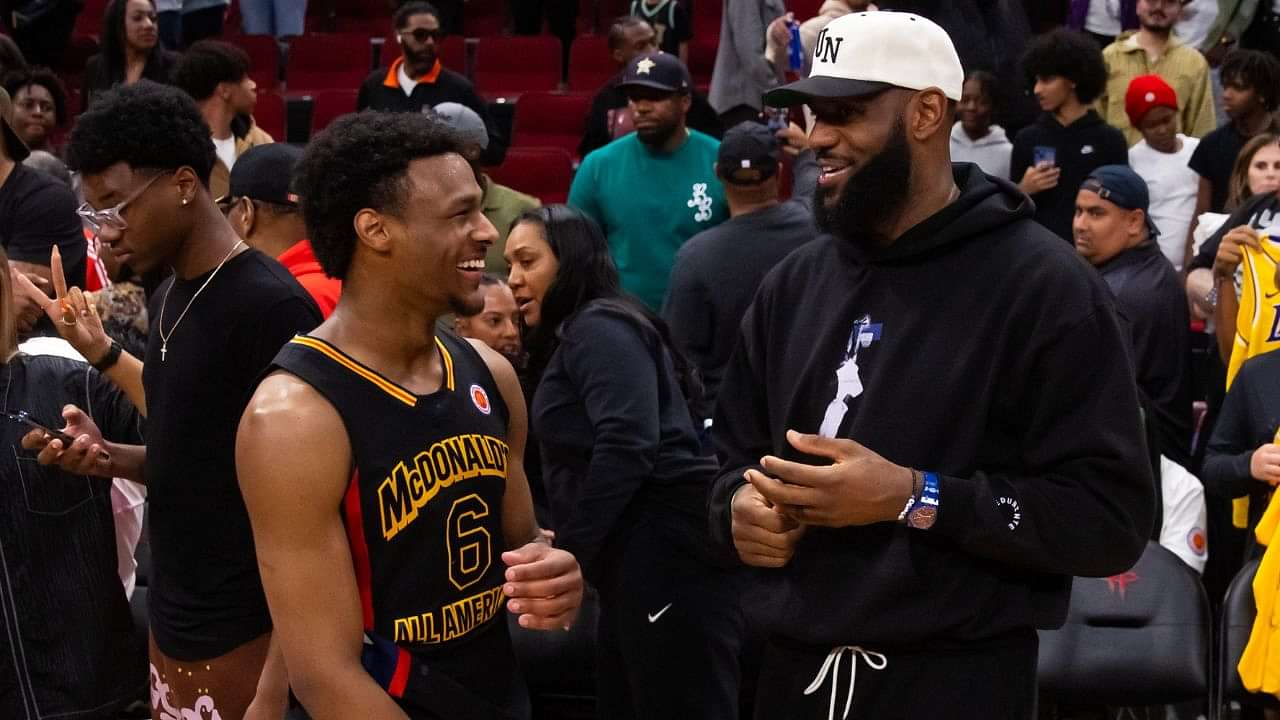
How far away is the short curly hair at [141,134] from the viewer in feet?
11.2

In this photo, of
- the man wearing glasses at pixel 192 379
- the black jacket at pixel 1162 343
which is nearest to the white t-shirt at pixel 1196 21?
the black jacket at pixel 1162 343

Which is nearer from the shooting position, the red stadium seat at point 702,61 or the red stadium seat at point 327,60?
the red stadium seat at point 702,61

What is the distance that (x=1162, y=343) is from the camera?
5.83 meters

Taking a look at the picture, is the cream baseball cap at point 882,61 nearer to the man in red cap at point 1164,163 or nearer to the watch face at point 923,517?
the watch face at point 923,517

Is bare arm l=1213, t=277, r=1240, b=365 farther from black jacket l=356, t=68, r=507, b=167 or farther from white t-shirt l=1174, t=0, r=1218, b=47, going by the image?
white t-shirt l=1174, t=0, r=1218, b=47

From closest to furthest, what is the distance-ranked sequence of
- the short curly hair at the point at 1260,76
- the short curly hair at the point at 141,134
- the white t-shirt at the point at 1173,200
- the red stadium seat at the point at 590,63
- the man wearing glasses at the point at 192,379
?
the man wearing glasses at the point at 192,379
the short curly hair at the point at 141,134
the short curly hair at the point at 1260,76
the white t-shirt at the point at 1173,200
the red stadium seat at the point at 590,63

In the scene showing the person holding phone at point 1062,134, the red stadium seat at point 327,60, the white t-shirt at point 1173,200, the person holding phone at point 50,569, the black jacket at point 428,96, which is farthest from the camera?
the red stadium seat at point 327,60

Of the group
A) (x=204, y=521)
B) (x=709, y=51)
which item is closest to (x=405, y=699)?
(x=204, y=521)

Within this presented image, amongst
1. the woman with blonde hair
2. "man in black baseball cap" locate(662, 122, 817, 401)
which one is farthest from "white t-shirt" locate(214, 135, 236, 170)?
the woman with blonde hair

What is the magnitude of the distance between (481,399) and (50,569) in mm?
1547

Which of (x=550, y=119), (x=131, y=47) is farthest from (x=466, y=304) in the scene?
(x=550, y=119)

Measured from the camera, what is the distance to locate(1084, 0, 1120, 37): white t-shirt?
9.66 m

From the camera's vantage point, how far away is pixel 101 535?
151 inches

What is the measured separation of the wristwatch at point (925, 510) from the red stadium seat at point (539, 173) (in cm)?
670
